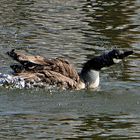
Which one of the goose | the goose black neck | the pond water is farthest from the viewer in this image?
the goose black neck

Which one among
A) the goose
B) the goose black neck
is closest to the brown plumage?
the goose

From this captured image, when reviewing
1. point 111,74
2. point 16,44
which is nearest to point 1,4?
point 16,44

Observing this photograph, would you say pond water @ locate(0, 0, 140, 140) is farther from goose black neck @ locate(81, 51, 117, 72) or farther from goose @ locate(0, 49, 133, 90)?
goose black neck @ locate(81, 51, 117, 72)

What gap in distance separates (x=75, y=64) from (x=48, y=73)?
2134mm

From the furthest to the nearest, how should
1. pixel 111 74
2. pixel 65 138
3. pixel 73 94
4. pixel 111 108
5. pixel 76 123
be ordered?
pixel 111 74
pixel 73 94
pixel 111 108
pixel 76 123
pixel 65 138

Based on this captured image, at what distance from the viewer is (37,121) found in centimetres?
1107

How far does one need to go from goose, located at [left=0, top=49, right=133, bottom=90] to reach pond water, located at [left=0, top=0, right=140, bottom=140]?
0.65ft

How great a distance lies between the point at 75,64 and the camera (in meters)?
15.6

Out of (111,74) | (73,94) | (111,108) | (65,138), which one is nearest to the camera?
(65,138)

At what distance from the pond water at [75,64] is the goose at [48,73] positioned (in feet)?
0.65

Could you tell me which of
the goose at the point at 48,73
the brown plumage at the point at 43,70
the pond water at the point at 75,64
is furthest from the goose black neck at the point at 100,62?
the brown plumage at the point at 43,70

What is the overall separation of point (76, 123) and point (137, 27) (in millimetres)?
9337

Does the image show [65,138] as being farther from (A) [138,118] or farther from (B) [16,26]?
(B) [16,26]

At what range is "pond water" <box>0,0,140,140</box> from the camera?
10.8 metres
